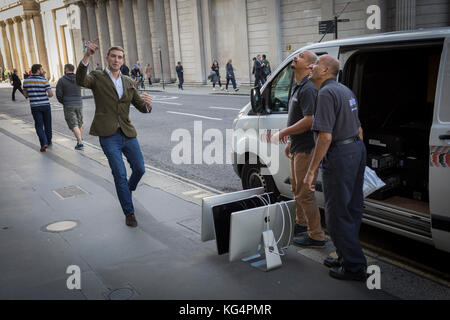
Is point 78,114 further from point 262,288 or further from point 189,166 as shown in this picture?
point 262,288

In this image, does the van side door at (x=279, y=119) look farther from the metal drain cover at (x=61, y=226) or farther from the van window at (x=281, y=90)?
the metal drain cover at (x=61, y=226)

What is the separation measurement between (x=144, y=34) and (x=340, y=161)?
125 ft

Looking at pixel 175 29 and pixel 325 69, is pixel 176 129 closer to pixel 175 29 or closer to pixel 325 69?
pixel 325 69

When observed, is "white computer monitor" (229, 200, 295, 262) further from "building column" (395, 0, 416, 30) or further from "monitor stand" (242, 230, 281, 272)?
"building column" (395, 0, 416, 30)

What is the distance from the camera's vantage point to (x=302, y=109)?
4262 mm

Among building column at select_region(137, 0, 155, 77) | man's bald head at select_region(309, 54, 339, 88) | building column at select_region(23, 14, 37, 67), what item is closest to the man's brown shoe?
man's bald head at select_region(309, 54, 339, 88)

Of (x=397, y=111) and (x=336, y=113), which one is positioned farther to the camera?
(x=397, y=111)

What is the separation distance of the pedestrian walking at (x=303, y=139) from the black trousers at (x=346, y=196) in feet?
1.72

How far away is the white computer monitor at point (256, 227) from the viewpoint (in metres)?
3.99

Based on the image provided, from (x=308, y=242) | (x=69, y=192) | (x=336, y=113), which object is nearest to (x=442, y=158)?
(x=336, y=113)

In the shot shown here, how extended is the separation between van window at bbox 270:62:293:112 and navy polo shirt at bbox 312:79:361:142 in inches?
60.3

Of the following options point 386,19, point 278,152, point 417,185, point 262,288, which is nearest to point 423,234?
point 417,185

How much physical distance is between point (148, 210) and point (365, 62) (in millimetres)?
3320

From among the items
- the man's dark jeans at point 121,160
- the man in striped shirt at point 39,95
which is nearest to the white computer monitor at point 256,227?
the man's dark jeans at point 121,160
